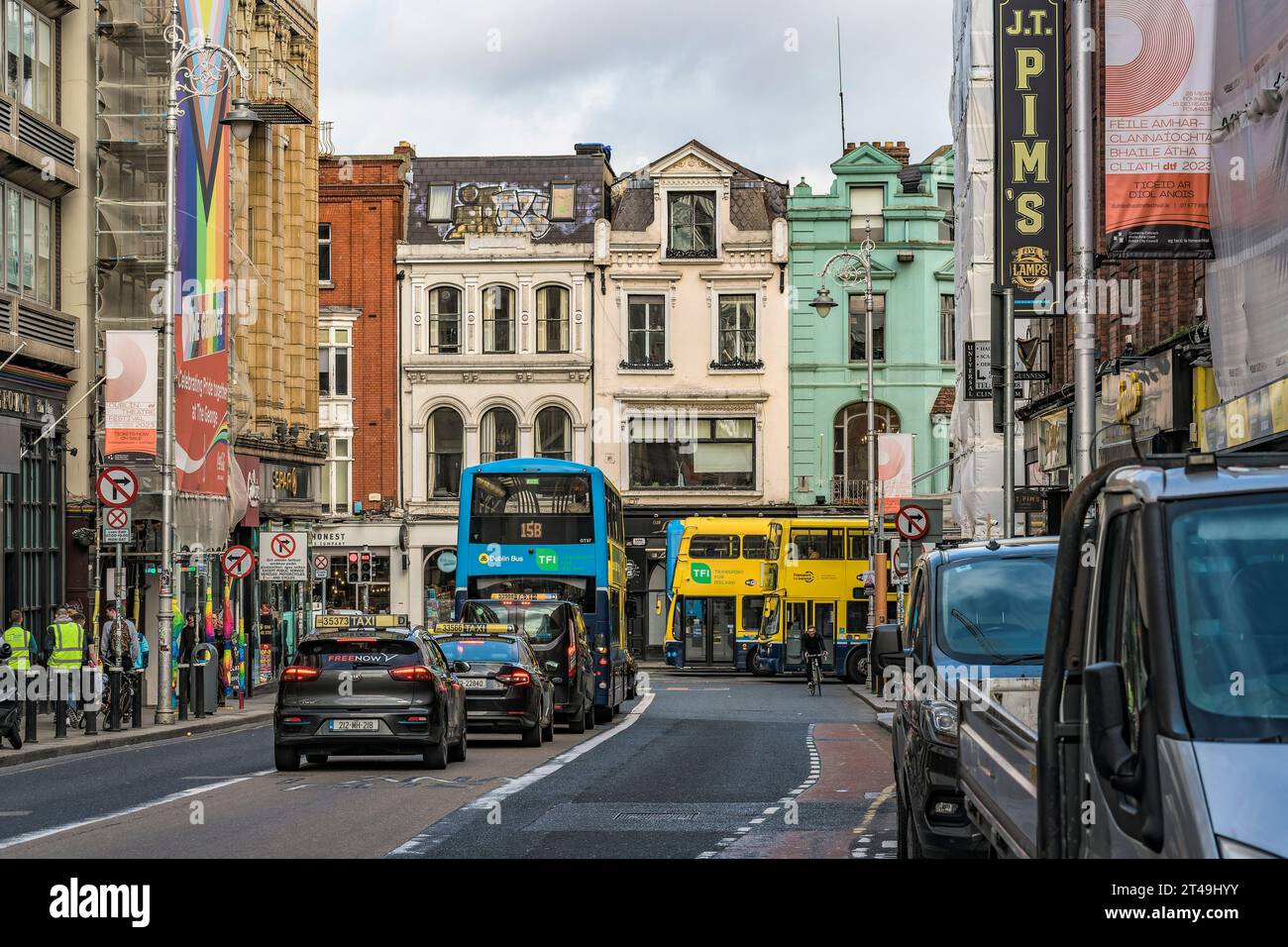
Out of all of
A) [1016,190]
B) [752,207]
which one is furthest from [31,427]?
[752,207]

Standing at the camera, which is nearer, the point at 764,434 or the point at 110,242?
the point at 110,242

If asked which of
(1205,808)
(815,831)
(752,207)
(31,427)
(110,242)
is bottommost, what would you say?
(815,831)

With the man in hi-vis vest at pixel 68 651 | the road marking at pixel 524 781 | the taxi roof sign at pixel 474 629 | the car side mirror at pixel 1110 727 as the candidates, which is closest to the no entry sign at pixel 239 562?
the man in hi-vis vest at pixel 68 651

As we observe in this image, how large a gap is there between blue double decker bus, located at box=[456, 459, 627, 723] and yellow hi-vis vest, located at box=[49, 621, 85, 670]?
7.68 m

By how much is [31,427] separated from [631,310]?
110 ft

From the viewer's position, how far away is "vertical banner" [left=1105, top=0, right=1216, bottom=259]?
24406 millimetres

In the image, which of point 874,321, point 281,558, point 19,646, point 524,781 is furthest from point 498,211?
point 524,781

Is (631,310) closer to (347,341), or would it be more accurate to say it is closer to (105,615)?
(347,341)

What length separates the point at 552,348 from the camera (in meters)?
65.9

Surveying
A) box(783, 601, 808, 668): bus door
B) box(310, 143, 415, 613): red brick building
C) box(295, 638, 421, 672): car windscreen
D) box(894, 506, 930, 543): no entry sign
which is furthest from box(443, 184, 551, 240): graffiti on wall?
box(295, 638, 421, 672): car windscreen

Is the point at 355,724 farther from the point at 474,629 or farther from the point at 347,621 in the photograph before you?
the point at 347,621

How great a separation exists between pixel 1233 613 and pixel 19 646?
2389 cm

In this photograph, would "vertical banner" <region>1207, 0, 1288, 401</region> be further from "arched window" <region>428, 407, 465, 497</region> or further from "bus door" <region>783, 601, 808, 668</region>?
"arched window" <region>428, 407, 465, 497</region>
